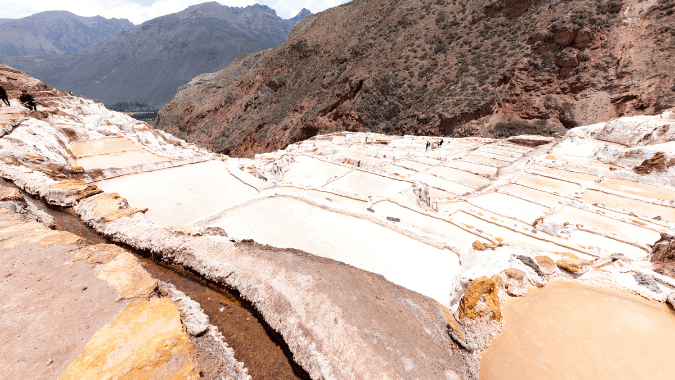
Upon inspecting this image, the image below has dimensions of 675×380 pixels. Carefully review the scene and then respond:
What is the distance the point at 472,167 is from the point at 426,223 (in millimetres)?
11353

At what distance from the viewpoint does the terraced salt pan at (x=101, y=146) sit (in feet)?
39.8

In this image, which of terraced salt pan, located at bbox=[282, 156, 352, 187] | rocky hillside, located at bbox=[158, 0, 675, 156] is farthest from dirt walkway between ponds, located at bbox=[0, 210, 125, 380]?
rocky hillside, located at bbox=[158, 0, 675, 156]

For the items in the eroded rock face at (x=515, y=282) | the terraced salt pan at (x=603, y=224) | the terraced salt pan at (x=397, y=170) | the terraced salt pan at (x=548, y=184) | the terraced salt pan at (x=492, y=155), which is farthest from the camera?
the terraced salt pan at (x=492, y=155)

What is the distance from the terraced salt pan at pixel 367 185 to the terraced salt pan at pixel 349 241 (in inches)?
129

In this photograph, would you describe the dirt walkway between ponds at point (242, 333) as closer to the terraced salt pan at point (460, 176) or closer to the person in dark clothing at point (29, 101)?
the terraced salt pan at point (460, 176)

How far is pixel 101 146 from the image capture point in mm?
12961

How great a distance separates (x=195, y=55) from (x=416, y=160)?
21914cm

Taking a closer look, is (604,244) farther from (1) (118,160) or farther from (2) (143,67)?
(2) (143,67)

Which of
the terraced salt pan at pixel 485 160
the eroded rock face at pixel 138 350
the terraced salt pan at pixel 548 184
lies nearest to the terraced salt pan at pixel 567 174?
the terraced salt pan at pixel 548 184

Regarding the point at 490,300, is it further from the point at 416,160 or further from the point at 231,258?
the point at 416,160

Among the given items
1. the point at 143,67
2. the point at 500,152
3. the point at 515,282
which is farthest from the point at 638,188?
the point at 143,67

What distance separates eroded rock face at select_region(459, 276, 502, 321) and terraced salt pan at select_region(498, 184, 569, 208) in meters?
8.88

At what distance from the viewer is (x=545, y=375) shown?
11.8 feet

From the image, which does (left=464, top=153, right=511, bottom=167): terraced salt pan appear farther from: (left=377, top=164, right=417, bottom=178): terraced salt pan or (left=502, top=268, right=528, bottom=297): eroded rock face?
(left=502, top=268, right=528, bottom=297): eroded rock face
